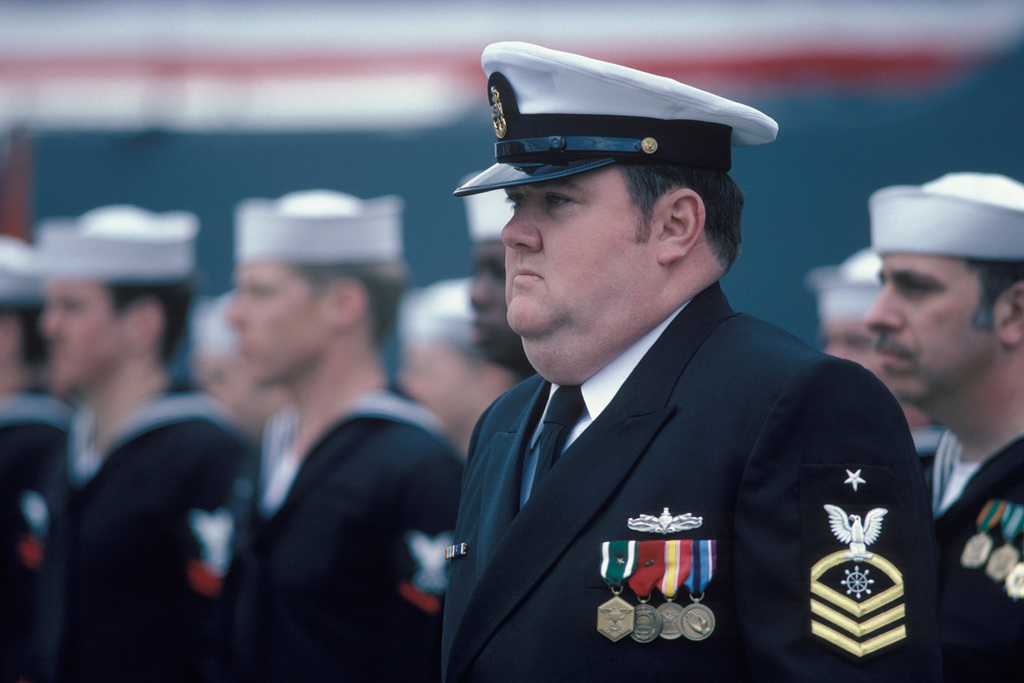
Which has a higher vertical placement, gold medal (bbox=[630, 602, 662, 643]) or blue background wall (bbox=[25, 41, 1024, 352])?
blue background wall (bbox=[25, 41, 1024, 352])

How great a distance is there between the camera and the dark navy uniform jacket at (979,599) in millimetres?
2334

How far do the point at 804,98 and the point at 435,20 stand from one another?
183 inches

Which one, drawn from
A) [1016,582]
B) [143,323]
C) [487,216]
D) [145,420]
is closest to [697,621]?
[1016,582]

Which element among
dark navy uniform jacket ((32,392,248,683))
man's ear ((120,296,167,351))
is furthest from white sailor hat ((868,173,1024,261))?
man's ear ((120,296,167,351))

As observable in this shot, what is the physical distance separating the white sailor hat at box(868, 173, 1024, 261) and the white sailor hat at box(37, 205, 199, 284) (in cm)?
326

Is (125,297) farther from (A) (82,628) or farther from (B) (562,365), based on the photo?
(B) (562,365)

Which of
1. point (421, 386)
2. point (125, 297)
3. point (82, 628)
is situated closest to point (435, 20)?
point (421, 386)

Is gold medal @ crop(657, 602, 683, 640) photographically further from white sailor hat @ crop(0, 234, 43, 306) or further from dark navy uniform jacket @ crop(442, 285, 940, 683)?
white sailor hat @ crop(0, 234, 43, 306)

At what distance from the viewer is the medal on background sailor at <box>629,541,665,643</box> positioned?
63.8 inches

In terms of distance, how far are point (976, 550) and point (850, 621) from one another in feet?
3.77

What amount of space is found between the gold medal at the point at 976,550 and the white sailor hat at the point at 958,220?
762 mm

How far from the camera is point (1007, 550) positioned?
2438 mm

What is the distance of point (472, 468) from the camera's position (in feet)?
7.15

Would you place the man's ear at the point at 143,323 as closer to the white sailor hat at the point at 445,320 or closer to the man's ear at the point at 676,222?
the white sailor hat at the point at 445,320
